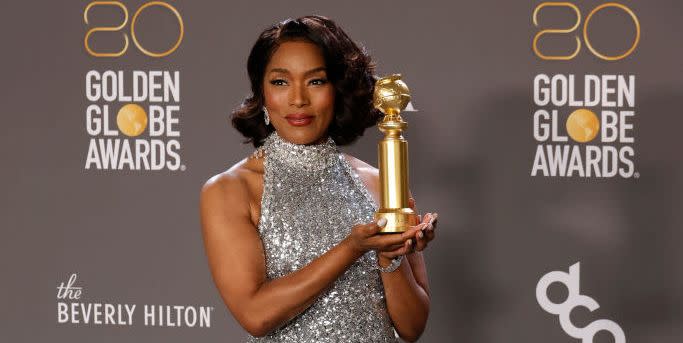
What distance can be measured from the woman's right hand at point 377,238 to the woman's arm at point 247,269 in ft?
0.19

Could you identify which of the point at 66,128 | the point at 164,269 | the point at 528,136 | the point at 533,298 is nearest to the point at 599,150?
the point at 528,136

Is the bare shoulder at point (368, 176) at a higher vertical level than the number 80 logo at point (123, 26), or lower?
lower

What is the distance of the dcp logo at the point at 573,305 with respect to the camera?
10.9 feet

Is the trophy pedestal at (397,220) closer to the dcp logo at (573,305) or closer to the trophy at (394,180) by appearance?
the trophy at (394,180)

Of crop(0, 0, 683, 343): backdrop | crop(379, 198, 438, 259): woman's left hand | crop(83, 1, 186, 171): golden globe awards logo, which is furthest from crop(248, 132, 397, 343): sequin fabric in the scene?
crop(83, 1, 186, 171): golden globe awards logo

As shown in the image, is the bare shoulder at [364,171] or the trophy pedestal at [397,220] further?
the bare shoulder at [364,171]

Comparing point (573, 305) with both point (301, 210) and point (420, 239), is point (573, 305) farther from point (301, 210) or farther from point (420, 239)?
point (420, 239)

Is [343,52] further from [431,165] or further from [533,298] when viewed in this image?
[533,298]

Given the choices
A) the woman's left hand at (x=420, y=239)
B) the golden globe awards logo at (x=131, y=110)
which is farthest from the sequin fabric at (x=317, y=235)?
the golden globe awards logo at (x=131, y=110)

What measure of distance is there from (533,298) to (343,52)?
57.0 inches

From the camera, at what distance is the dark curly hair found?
86.7 inches

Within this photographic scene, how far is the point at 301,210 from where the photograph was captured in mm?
2270

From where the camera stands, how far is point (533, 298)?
3371 mm

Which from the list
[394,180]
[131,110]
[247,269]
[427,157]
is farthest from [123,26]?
[394,180]
